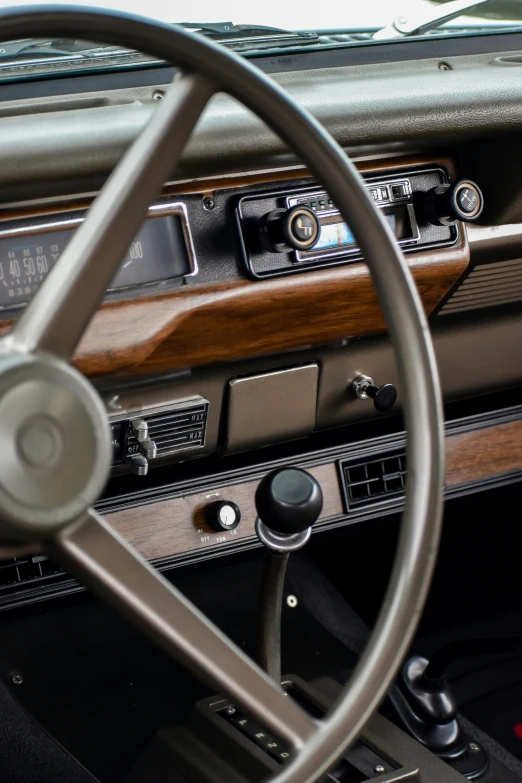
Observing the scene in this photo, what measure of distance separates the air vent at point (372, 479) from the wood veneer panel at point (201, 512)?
0.02 metres

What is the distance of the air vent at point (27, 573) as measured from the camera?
150 cm

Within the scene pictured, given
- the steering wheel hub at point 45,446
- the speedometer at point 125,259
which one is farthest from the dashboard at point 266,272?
the steering wheel hub at point 45,446

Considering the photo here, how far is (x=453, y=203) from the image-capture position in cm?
141

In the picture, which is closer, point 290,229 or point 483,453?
point 290,229

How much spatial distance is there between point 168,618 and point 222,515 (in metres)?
0.78

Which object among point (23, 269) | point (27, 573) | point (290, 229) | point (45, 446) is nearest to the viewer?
point (45, 446)

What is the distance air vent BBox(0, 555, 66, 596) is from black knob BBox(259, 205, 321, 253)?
0.59 metres

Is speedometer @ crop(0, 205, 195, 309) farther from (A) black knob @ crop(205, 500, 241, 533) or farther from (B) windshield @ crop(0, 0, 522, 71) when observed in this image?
(A) black knob @ crop(205, 500, 241, 533)

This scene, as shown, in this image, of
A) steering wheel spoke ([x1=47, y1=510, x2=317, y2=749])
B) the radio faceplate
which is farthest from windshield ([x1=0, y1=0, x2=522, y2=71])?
steering wheel spoke ([x1=47, y1=510, x2=317, y2=749])

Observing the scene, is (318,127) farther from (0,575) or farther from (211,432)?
(0,575)

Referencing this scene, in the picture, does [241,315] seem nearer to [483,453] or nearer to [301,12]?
[301,12]

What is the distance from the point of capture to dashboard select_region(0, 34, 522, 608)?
3.89ft

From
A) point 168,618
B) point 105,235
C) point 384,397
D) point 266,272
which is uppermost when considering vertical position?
point 105,235

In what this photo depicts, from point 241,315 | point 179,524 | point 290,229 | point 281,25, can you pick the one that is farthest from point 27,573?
point 281,25
